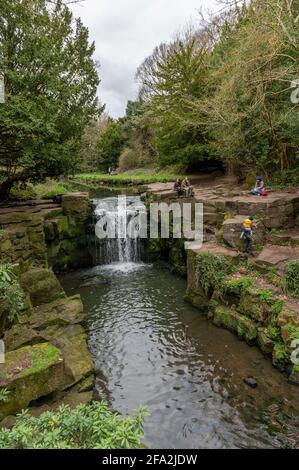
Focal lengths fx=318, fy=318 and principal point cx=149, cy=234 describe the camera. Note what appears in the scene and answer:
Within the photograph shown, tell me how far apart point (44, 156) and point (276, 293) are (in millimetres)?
7508

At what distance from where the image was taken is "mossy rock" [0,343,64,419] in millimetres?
4773

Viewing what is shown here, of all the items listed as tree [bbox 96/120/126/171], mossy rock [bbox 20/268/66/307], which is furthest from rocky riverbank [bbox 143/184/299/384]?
tree [bbox 96/120/126/171]

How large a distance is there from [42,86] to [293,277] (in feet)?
28.9

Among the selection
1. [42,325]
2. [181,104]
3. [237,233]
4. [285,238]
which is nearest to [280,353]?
[237,233]

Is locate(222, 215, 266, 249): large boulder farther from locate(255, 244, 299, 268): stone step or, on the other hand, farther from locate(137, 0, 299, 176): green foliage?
locate(137, 0, 299, 176): green foliage

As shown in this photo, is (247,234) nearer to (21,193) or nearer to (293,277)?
(293,277)

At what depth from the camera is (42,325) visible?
284 inches

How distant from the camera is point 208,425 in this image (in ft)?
16.7

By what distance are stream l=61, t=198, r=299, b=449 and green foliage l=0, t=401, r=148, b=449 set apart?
2.28m

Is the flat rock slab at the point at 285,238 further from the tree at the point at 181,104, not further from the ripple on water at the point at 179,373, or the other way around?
the tree at the point at 181,104

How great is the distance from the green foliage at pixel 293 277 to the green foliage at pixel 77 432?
16.7ft

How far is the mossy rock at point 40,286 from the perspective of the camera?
812cm
